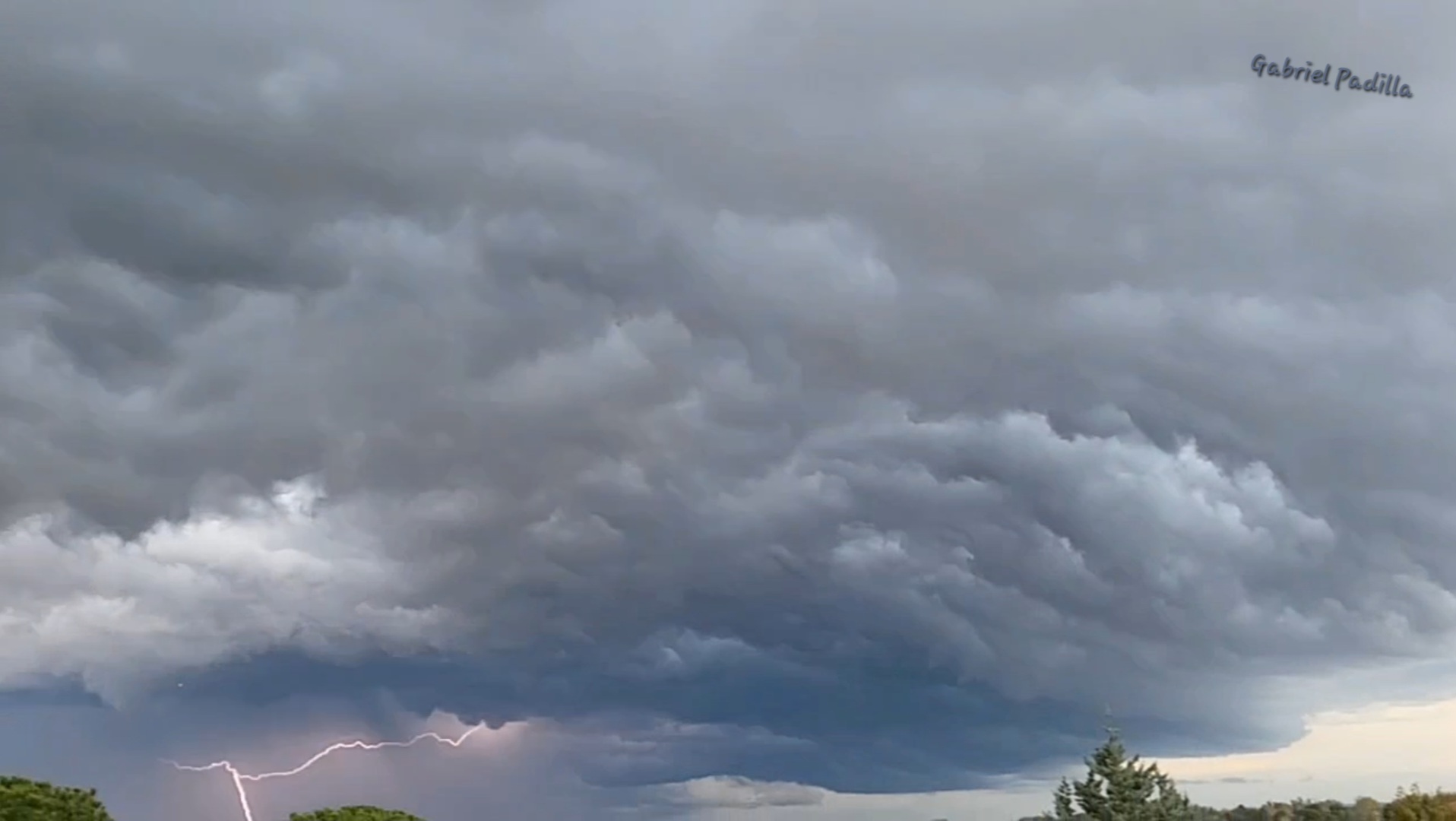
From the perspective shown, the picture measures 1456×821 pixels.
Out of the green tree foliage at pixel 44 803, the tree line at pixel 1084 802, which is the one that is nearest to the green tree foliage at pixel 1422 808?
the tree line at pixel 1084 802

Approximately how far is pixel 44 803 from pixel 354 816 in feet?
50.5

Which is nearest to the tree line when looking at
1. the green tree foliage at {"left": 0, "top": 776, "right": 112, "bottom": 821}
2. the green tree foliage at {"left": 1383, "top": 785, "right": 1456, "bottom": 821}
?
the green tree foliage at {"left": 0, "top": 776, "right": 112, "bottom": 821}

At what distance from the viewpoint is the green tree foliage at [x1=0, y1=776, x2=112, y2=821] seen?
192 feet

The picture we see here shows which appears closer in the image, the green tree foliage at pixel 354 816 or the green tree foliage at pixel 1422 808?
the green tree foliage at pixel 354 816

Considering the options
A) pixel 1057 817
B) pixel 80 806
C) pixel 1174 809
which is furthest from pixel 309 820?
pixel 1174 809

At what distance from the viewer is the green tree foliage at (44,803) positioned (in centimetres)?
5853

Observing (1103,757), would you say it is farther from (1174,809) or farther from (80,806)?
(80,806)

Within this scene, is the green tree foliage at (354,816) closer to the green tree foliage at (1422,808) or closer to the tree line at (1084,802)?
the tree line at (1084,802)

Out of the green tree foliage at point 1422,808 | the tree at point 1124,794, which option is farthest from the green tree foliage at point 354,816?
the green tree foliage at point 1422,808

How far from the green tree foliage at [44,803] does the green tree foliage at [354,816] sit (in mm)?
10266

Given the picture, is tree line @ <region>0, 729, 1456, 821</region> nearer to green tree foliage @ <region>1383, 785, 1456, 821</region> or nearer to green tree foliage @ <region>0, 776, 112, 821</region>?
green tree foliage @ <region>0, 776, 112, 821</region>

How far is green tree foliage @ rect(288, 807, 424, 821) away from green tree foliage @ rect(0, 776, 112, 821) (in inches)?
404

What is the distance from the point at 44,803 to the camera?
2343 inches

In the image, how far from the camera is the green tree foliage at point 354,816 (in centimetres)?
6894
